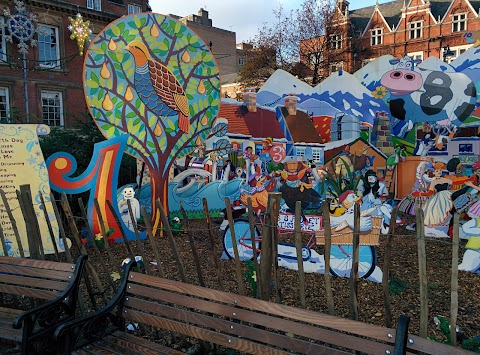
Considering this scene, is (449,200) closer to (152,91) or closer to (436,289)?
(436,289)

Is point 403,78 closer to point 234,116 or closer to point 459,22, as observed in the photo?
point 234,116

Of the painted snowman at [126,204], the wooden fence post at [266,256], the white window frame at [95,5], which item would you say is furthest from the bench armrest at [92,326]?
the white window frame at [95,5]

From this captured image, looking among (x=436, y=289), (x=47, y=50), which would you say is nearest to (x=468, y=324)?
(x=436, y=289)

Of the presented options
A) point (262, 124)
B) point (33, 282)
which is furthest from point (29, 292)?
point (262, 124)

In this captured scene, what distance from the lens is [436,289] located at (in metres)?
4.48

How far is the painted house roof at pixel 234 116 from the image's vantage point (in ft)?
28.6

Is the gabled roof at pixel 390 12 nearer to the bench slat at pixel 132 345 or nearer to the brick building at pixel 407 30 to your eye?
the brick building at pixel 407 30

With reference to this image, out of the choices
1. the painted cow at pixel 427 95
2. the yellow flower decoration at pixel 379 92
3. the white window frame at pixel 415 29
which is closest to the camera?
the painted cow at pixel 427 95

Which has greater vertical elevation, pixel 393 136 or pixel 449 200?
pixel 393 136

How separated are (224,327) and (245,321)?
15 cm

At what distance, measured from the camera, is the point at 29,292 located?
3264 millimetres

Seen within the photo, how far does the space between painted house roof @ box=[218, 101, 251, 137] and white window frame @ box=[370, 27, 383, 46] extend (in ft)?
92.5

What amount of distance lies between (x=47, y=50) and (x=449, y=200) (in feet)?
65.4

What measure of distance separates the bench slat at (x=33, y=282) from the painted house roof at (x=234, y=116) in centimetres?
596
